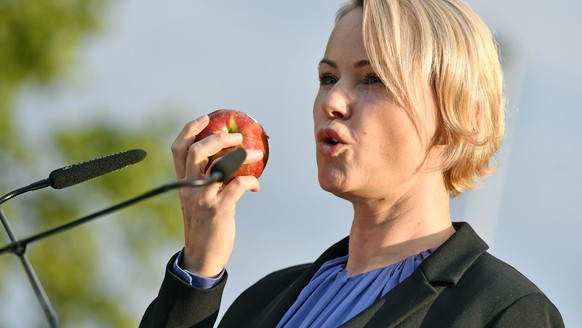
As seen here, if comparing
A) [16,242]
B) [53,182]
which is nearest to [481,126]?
[53,182]

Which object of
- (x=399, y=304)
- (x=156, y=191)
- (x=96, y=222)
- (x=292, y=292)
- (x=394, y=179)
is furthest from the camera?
(x=96, y=222)

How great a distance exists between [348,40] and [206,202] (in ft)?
2.00

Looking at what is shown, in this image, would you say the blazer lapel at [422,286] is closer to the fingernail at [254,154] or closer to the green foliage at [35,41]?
the fingernail at [254,154]

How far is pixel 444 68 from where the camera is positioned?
3115 millimetres

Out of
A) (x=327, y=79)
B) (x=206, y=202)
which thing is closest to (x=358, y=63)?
(x=327, y=79)

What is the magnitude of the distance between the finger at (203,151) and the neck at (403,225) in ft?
1.35

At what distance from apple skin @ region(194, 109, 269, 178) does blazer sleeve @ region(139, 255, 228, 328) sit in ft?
1.15

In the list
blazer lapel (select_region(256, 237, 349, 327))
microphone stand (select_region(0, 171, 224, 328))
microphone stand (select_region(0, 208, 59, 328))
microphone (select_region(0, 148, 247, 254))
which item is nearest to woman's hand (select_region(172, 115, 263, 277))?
blazer lapel (select_region(256, 237, 349, 327))

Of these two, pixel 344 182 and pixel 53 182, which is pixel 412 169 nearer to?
pixel 344 182

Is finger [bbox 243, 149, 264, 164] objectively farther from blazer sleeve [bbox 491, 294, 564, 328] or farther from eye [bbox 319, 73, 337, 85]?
blazer sleeve [bbox 491, 294, 564, 328]

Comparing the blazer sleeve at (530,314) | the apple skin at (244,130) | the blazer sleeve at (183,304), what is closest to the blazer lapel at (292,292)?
the blazer sleeve at (183,304)

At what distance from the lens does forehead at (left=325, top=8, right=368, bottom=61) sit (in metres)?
3.23

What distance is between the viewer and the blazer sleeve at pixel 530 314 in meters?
2.91

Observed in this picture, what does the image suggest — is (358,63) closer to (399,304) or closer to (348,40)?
(348,40)
